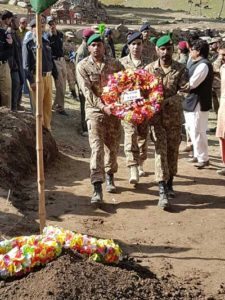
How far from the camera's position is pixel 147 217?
693 cm

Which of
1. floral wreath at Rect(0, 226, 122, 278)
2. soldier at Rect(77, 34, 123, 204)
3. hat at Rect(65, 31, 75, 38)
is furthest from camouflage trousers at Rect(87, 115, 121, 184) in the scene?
hat at Rect(65, 31, 75, 38)

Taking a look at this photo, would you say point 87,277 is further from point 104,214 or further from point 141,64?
point 141,64

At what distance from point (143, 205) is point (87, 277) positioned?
2901 millimetres

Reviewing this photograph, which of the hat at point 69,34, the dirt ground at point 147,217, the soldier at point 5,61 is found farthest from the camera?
the hat at point 69,34

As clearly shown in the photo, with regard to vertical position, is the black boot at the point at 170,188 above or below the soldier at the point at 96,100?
below

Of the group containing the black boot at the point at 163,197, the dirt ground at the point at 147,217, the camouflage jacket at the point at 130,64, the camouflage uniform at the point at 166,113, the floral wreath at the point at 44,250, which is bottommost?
the dirt ground at the point at 147,217

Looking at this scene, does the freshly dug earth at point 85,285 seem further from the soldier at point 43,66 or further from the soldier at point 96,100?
the soldier at point 43,66

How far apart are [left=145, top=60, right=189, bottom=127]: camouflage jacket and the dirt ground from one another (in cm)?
111

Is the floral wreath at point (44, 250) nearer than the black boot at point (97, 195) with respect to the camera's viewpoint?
Yes

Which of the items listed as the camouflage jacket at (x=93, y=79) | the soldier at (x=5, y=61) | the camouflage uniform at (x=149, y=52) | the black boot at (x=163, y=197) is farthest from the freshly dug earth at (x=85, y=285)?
the camouflage uniform at (x=149, y=52)

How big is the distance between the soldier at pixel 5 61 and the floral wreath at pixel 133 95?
363 centimetres

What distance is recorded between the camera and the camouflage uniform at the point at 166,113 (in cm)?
721

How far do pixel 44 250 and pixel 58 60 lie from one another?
8.71 metres

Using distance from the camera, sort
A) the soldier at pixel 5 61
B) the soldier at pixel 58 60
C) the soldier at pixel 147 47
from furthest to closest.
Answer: the soldier at pixel 58 60 < the soldier at pixel 147 47 < the soldier at pixel 5 61
